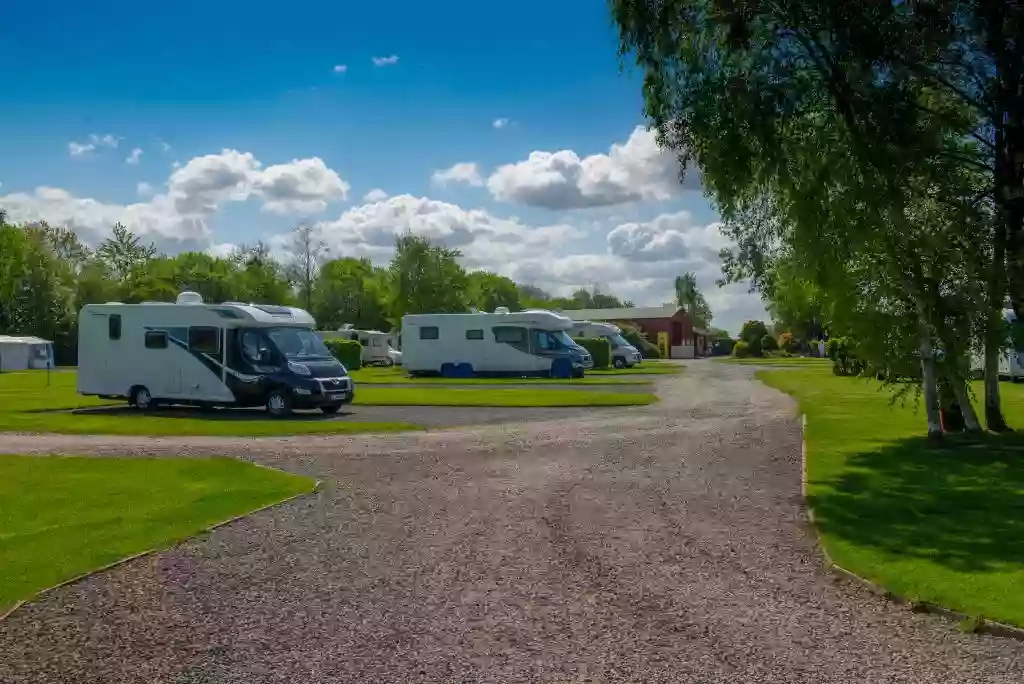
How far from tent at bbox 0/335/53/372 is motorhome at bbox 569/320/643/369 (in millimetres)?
27862

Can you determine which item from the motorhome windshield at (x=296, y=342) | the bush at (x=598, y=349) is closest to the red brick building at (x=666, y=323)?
the bush at (x=598, y=349)

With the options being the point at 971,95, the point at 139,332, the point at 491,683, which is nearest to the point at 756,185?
the point at 971,95

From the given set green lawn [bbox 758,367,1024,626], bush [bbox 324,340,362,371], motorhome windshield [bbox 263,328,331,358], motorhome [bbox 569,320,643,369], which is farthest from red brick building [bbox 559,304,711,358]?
green lawn [bbox 758,367,1024,626]

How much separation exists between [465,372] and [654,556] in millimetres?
31495

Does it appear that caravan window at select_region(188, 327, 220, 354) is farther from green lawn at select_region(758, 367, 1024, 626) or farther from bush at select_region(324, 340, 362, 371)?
bush at select_region(324, 340, 362, 371)

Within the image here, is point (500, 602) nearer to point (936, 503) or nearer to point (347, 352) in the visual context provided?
point (936, 503)

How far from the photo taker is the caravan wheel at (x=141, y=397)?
22.3 m

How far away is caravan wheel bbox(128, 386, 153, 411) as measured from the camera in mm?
22344

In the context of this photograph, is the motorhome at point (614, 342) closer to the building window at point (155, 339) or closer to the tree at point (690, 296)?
the building window at point (155, 339)

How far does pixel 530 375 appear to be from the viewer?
38.0 meters

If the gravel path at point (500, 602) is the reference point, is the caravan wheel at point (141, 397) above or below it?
above

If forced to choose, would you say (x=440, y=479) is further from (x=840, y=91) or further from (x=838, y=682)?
(x=840, y=91)

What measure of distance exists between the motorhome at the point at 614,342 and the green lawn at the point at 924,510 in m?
32.6

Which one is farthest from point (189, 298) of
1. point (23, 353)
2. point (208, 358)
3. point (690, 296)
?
point (690, 296)
